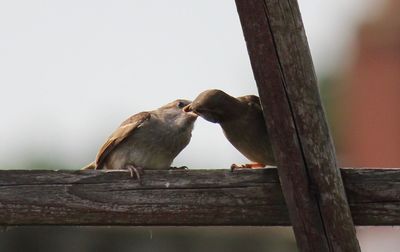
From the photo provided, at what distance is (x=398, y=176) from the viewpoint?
14.1 feet

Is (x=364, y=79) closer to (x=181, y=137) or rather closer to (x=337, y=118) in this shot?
(x=337, y=118)

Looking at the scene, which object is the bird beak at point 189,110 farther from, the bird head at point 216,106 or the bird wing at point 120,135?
the bird head at point 216,106

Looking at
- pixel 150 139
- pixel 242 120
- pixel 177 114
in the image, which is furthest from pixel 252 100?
pixel 177 114

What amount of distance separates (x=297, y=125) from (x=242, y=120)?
1.20 meters

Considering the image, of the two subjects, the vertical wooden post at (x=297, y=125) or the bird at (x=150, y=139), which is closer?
the vertical wooden post at (x=297, y=125)

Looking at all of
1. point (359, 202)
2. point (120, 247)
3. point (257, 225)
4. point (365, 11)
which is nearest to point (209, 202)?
point (257, 225)

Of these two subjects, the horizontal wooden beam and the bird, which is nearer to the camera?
the horizontal wooden beam

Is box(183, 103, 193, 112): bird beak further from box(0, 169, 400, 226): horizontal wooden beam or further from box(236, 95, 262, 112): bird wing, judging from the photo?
box(0, 169, 400, 226): horizontal wooden beam

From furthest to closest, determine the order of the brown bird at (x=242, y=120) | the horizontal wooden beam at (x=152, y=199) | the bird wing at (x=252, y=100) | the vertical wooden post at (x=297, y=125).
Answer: the bird wing at (x=252, y=100) → the brown bird at (x=242, y=120) → the horizontal wooden beam at (x=152, y=199) → the vertical wooden post at (x=297, y=125)

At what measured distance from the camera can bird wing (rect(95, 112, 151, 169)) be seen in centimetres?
641

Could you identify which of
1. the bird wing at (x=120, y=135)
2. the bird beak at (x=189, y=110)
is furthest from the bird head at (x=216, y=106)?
the bird wing at (x=120, y=135)

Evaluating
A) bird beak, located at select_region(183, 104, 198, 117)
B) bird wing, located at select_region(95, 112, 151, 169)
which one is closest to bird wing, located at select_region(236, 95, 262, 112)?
bird beak, located at select_region(183, 104, 198, 117)

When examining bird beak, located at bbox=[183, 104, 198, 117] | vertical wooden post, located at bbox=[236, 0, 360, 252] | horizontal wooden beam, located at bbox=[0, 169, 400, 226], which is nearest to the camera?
vertical wooden post, located at bbox=[236, 0, 360, 252]

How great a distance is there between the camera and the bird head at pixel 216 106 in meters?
5.34
